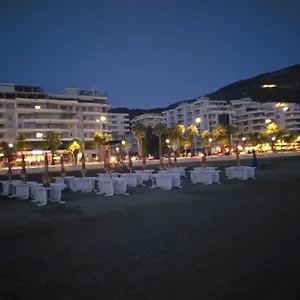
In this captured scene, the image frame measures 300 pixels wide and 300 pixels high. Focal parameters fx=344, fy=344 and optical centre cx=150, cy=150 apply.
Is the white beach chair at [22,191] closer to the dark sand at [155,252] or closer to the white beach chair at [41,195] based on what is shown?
the white beach chair at [41,195]

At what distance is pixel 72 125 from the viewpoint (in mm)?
74312

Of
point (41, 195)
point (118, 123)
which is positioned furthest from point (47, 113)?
point (41, 195)

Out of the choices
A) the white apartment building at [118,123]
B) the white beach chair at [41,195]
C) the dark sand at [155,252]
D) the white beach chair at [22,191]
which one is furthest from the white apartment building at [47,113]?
the dark sand at [155,252]

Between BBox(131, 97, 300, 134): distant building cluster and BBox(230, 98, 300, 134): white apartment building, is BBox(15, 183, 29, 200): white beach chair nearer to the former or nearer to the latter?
BBox(131, 97, 300, 134): distant building cluster

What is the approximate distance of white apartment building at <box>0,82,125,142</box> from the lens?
67.1 m

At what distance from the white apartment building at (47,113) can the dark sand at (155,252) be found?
184 feet

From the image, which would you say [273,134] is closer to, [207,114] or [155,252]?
[207,114]

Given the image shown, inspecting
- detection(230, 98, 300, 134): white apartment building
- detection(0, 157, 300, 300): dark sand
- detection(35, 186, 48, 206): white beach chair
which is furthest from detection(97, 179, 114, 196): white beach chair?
detection(230, 98, 300, 134): white apartment building

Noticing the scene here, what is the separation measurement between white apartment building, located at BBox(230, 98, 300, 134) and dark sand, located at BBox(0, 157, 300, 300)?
104 metres

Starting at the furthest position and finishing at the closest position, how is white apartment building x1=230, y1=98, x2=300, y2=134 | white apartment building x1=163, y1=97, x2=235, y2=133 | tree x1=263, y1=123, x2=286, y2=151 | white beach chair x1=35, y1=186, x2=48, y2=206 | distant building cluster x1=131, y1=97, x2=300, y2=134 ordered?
white apartment building x1=230, y1=98, x2=300, y2=134
distant building cluster x1=131, y1=97, x2=300, y2=134
white apartment building x1=163, y1=97, x2=235, y2=133
tree x1=263, y1=123, x2=286, y2=151
white beach chair x1=35, y1=186, x2=48, y2=206

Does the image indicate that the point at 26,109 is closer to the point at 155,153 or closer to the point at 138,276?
the point at 155,153

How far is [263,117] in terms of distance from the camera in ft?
354

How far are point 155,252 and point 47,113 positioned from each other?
229ft

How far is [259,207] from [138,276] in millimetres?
5705
